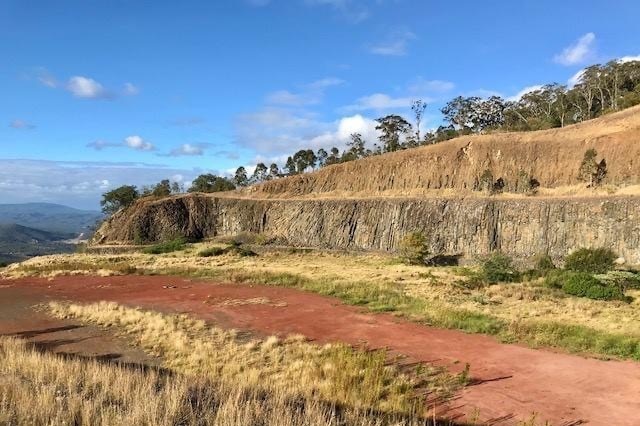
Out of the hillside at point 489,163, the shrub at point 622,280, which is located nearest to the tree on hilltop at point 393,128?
the hillside at point 489,163

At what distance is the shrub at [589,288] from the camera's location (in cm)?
2364

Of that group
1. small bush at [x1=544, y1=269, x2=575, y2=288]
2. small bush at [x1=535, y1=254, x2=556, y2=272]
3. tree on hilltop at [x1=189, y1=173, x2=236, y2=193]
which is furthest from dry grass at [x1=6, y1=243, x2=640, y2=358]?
tree on hilltop at [x1=189, y1=173, x2=236, y2=193]

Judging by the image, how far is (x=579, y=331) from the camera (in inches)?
659

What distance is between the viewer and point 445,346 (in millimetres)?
15297

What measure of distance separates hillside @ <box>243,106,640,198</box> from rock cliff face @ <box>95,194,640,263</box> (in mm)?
5704

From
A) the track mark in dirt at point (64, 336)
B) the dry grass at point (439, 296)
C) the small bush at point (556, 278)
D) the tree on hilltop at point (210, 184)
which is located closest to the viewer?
the track mark in dirt at point (64, 336)

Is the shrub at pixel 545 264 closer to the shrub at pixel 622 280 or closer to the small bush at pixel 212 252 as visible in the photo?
the shrub at pixel 622 280

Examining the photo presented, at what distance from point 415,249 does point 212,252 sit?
19.4m

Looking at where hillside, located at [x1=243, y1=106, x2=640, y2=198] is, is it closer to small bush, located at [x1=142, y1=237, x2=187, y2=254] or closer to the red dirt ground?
small bush, located at [x1=142, y1=237, x2=187, y2=254]

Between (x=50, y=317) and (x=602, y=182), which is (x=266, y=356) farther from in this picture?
(x=602, y=182)

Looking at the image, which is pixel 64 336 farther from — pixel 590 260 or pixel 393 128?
pixel 393 128

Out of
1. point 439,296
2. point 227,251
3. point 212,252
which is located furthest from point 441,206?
point 439,296

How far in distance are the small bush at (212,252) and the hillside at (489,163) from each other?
16.1 meters

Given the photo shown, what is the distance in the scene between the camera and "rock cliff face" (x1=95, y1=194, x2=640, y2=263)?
35625 mm
